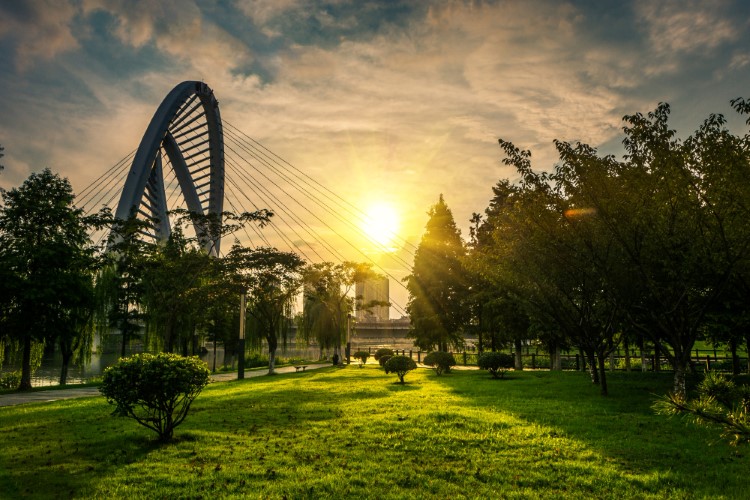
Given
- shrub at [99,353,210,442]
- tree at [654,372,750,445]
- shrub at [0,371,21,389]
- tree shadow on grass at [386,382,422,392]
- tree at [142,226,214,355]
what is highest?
tree at [142,226,214,355]

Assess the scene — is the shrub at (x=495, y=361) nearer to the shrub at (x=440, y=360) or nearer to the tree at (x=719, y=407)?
the shrub at (x=440, y=360)

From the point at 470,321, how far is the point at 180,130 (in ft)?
99.0

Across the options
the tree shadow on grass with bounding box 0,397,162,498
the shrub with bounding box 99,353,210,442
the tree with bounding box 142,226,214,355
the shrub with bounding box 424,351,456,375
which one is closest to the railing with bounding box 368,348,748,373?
the shrub with bounding box 424,351,456,375

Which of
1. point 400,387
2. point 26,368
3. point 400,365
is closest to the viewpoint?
point 400,387

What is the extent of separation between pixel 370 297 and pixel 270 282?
65053 mm

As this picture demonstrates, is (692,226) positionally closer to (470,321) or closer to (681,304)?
(681,304)

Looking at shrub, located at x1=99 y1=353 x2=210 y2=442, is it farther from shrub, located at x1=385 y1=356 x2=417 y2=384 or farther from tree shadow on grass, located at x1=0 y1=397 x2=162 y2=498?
shrub, located at x1=385 y1=356 x2=417 y2=384

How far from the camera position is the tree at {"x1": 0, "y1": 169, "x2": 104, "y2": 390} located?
24.6m

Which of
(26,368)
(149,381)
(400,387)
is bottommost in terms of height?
(400,387)

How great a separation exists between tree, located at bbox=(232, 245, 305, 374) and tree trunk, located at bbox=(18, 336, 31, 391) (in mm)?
12754

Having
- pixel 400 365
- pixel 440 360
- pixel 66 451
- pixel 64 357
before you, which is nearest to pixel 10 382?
pixel 64 357

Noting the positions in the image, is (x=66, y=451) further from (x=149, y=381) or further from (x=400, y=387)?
(x=400, y=387)

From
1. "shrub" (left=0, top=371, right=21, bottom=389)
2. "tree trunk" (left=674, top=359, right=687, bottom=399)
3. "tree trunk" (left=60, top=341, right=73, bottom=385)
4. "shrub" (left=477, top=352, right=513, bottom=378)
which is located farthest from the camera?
"tree trunk" (left=60, top=341, right=73, bottom=385)

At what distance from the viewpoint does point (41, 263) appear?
1005 inches
